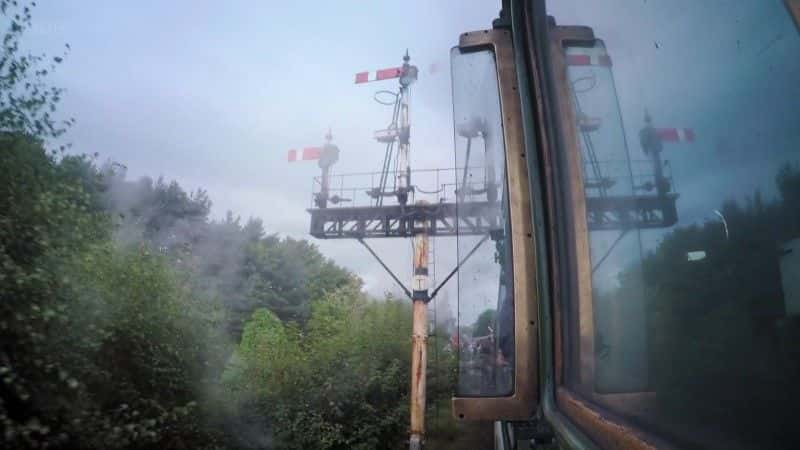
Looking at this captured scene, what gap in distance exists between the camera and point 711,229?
1.76 feet

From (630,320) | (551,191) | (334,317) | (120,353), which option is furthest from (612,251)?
(334,317)

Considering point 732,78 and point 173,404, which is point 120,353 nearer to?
point 173,404

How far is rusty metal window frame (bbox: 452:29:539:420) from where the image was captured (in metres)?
1.19

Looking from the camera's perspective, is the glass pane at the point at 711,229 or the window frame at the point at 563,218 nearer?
the glass pane at the point at 711,229

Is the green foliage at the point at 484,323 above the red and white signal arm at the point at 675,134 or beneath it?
beneath

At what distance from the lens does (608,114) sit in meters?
0.97

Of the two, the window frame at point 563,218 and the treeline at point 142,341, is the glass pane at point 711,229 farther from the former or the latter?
the treeline at point 142,341

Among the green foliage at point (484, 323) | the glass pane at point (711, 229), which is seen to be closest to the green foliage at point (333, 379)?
the green foliage at point (484, 323)

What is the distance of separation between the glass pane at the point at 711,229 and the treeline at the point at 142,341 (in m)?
1.28

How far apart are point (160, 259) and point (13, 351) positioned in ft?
13.6

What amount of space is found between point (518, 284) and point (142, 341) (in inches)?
341

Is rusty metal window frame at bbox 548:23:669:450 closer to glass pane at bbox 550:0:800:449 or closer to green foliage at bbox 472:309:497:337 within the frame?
glass pane at bbox 550:0:800:449

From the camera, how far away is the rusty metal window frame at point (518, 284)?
1.19m

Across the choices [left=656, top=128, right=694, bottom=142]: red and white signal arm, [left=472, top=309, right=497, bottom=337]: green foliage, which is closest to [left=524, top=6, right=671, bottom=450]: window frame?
[left=472, top=309, right=497, bottom=337]: green foliage
